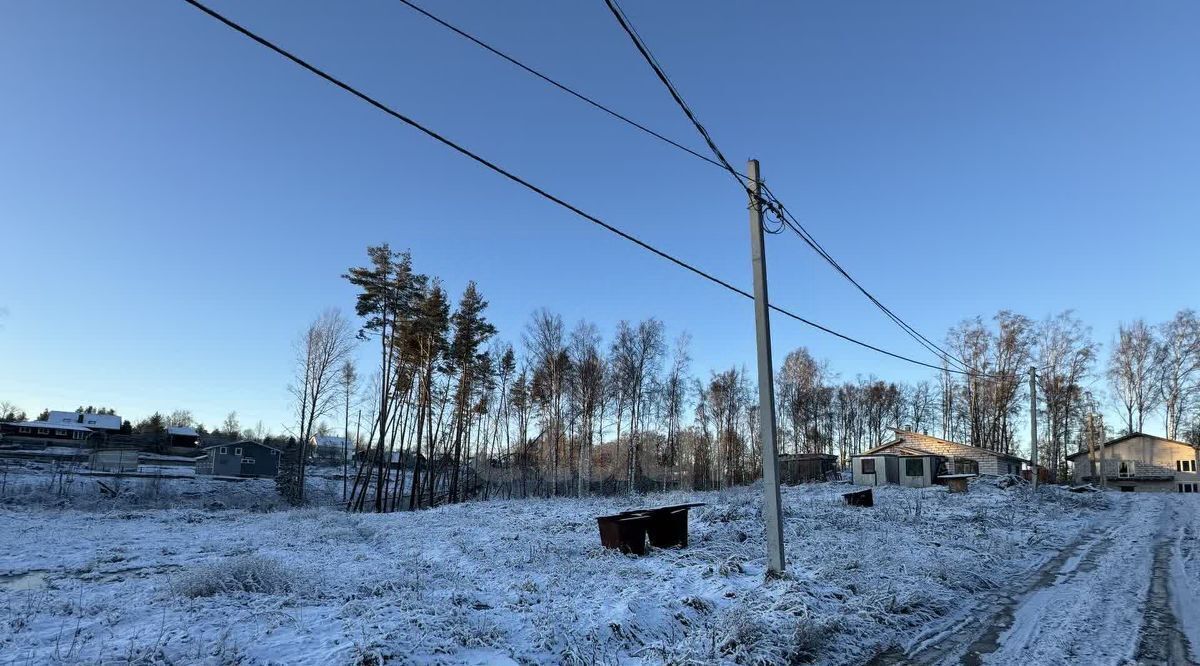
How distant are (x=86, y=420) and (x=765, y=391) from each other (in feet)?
342

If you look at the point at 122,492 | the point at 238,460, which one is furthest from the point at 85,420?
the point at 122,492

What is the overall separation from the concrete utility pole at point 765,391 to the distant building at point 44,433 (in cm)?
8636

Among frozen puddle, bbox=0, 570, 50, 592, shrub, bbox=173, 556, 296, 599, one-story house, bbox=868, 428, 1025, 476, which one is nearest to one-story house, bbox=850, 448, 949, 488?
one-story house, bbox=868, 428, 1025, 476

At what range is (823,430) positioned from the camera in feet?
207

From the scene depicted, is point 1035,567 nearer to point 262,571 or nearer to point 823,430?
point 262,571

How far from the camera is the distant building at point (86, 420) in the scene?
78938 millimetres

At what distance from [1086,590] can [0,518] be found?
108ft

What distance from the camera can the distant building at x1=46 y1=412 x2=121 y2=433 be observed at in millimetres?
78938

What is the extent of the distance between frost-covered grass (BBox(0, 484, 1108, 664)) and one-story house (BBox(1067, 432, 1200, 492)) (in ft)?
150

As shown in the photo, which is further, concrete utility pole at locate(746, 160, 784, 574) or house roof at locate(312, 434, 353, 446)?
house roof at locate(312, 434, 353, 446)

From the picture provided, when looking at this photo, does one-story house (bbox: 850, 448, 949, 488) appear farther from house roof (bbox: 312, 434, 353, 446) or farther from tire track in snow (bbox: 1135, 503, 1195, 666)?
house roof (bbox: 312, 434, 353, 446)

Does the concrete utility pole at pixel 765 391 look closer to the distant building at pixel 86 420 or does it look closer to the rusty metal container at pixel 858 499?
the rusty metal container at pixel 858 499

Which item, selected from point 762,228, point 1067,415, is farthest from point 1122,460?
point 762,228

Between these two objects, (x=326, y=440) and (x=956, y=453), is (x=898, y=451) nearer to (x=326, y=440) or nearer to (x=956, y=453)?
(x=956, y=453)
